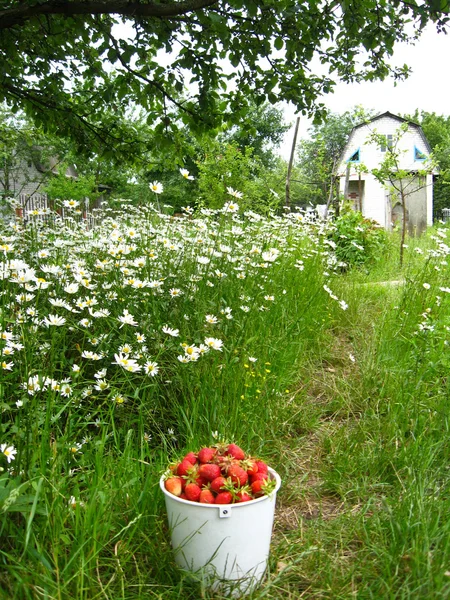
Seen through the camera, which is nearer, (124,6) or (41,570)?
(41,570)

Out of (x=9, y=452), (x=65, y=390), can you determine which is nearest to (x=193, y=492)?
(x=9, y=452)

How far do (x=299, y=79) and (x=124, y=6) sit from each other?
4.73 ft

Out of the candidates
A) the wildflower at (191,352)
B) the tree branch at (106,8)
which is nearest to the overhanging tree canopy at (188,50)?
the tree branch at (106,8)

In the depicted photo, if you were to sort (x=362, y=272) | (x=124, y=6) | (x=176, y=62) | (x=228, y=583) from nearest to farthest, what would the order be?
(x=228, y=583), (x=124, y=6), (x=176, y=62), (x=362, y=272)

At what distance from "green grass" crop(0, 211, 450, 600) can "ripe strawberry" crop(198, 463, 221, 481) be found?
212 millimetres

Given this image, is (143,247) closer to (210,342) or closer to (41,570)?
(210,342)

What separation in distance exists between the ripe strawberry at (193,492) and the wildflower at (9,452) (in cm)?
53

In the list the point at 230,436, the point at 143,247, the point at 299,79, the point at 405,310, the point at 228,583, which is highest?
the point at 299,79

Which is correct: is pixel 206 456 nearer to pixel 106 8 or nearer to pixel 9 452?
pixel 9 452

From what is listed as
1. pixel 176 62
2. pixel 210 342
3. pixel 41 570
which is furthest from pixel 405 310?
pixel 41 570

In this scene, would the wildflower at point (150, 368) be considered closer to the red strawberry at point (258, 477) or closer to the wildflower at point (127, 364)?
the wildflower at point (127, 364)

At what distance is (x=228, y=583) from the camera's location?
158 cm

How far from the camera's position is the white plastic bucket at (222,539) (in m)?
1.54

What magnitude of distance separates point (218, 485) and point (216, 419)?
0.84 metres
